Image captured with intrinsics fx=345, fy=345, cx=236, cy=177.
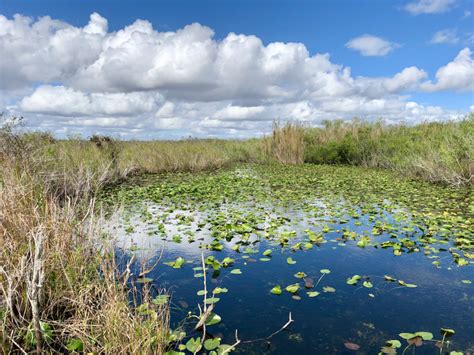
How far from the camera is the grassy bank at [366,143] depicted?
13.2 metres

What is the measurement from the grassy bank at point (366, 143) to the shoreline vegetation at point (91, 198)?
0.05m

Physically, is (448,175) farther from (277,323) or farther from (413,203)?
(277,323)

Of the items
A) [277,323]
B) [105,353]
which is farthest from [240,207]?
[105,353]

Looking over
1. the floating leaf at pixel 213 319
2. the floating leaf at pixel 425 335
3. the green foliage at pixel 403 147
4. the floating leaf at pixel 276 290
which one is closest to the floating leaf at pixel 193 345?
the floating leaf at pixel 213 319

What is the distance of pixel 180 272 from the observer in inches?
172

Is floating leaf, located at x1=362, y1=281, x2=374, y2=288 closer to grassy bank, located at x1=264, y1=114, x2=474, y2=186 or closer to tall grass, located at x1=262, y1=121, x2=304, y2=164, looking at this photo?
grassy bank, located at x1=264, y1=114, x2=474, y2=186

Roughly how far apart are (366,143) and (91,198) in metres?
14.4

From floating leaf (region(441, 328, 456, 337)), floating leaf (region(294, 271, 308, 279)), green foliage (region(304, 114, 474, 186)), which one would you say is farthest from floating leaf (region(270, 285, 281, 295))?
green foliage (region(304, 114, 474, 186))

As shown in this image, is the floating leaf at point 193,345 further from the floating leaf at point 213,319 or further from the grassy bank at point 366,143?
the grassy bank at point 366,143

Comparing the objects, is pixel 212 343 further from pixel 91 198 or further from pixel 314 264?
pixel 91 198

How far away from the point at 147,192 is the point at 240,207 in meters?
3.21

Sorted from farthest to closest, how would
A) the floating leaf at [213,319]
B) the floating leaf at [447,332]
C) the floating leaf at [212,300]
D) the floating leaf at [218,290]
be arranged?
the floating leaf at [218,290], the floating leaf at [212,300], the floating leaf at [213,319], the floating leaf at [447,332]

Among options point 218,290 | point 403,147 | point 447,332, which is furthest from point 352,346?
point 403,147

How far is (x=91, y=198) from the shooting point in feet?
20.4
